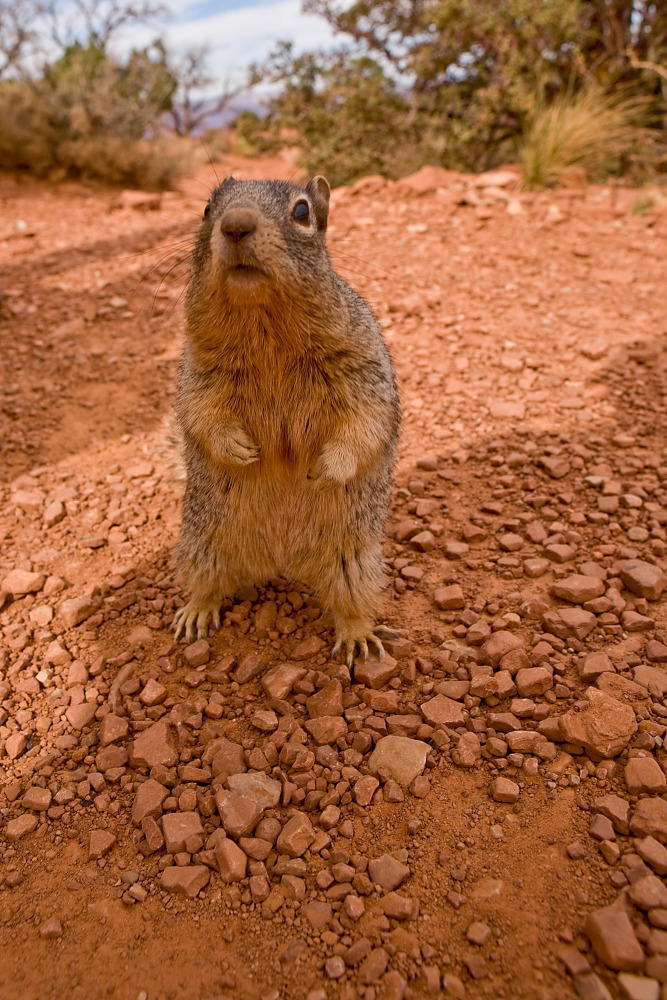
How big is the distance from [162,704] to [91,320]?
441 centimetres

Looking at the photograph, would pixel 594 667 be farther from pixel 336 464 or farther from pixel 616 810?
pixel 336 464

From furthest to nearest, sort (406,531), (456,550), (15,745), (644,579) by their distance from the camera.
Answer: (406,531)
(456,550)
(644,579)
(15,745)

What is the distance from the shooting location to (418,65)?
9.82 m

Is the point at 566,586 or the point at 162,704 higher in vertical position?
the point at 566,586

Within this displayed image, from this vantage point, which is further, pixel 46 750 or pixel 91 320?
pixel 91 320

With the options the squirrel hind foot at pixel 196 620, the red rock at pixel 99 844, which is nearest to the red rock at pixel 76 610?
the squirrel hind foot at pixel 196 620

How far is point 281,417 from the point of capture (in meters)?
2.92

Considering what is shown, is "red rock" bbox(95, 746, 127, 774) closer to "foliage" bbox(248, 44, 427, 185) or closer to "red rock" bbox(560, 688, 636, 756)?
"red rock" bbox(560, 688, 636, 756)

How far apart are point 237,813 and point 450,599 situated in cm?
144

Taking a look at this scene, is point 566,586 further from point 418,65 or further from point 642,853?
point 418,65

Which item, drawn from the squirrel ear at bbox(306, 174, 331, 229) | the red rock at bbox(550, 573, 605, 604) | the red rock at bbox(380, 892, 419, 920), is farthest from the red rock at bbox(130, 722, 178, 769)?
the squirrel ear at bbox(306, 174, 331, 229)

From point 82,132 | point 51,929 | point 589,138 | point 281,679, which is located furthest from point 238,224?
point 82,132

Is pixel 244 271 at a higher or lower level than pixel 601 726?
higher

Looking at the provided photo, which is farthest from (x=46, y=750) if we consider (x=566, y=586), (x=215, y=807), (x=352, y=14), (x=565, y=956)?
(x=352, y=14)
